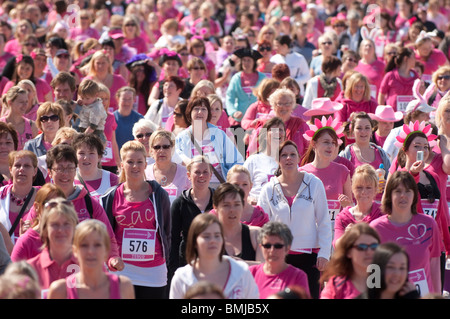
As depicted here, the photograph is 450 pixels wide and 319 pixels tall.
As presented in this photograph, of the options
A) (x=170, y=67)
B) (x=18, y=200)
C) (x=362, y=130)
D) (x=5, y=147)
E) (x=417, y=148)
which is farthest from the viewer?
(x=170, y=67)

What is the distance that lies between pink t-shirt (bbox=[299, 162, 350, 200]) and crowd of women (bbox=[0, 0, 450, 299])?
2 cm

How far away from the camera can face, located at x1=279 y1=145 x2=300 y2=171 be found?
7.68 m

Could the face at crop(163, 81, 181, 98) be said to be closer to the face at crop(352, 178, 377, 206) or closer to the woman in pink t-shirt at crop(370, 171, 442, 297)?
the face at crop(352, 178, 377, 206)

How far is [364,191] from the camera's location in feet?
24.6

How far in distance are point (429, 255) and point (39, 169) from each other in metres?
3.52

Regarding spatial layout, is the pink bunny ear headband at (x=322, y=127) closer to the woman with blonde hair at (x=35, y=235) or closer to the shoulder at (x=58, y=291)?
the woman with blonde hair at (x=35, y=235)

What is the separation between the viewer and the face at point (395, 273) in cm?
547

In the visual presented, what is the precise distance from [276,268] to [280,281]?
0.09 m

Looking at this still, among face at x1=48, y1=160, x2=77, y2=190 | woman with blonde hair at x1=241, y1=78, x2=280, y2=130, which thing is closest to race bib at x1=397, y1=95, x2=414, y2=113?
woman with blonde hair at x1=241, y1=78, x2=280, y2=130

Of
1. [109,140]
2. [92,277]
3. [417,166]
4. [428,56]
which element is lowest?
[92,277]

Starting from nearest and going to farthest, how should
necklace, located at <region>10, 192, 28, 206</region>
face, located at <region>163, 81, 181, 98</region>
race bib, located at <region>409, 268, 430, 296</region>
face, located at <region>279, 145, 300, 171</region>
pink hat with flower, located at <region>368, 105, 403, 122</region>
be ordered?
race bib, located at <region>409, 268, 430, 296</region>, necklace, located at <region>10, 192, 28, 206</region>, face, located at <region>279, 145, 300, 171</region>, pink hat with flower, located at <region>368, 105, 403, 122</region>, face, located at <region>163, 81, 181, 98</region>

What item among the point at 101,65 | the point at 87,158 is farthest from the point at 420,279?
the point at 101,65

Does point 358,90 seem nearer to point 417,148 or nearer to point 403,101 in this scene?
point 403,101

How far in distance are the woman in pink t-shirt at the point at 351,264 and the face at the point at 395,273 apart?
30 cm
